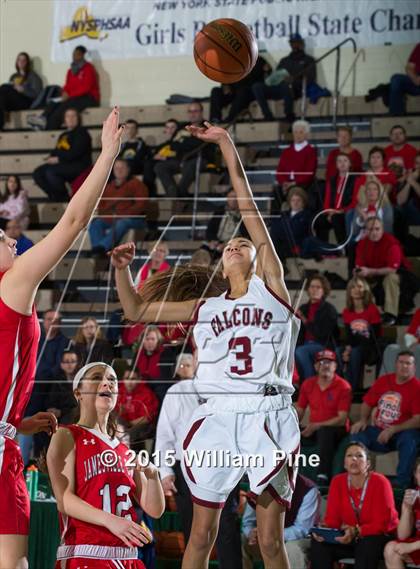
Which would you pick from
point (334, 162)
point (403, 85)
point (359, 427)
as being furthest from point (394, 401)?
point (403, 85)

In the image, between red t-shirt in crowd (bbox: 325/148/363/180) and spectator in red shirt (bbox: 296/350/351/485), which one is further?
red t-shirt in crowd (bbox: 325/148/363/180)

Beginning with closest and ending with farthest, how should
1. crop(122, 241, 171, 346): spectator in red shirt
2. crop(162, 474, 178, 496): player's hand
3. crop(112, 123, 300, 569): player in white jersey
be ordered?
1. crop(112, 123, 300, 569): player in white jersey
2. crop(162, 474, 178, 496): player's hand
3. crop(122, 241, 171, 346): spectator in red shirt

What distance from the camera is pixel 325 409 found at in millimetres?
6516

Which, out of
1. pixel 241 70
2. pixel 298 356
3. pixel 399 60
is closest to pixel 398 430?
pixel 298 356

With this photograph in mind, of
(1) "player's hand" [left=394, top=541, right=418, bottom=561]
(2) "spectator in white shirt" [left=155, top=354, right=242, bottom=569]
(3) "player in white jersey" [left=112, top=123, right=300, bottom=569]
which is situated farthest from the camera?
(2) "spectator in white shirt" [left=155, top=354, right=242, bottom=569]

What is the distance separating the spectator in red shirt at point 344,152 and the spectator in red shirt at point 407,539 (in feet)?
11.6

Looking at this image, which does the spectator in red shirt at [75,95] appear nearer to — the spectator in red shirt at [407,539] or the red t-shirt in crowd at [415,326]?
the red t-shirt in crowd at [415,326]

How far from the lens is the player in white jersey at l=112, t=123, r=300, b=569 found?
15.7ft

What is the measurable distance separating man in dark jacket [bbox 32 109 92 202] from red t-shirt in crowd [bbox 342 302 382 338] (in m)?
3.48

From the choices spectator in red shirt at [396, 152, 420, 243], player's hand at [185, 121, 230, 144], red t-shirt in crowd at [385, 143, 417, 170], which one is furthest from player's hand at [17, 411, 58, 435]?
red t-shirt in crowd at [385, 143, 417, 170]

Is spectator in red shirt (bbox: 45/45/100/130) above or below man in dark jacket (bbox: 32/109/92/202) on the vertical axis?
above

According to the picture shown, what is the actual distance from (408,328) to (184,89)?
373 cm

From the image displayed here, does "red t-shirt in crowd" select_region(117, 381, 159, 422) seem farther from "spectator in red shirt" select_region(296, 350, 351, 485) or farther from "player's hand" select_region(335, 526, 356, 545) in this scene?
"player's hand" select_region(335, 526, 356, 545)

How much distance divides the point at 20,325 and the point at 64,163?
20.6ft
